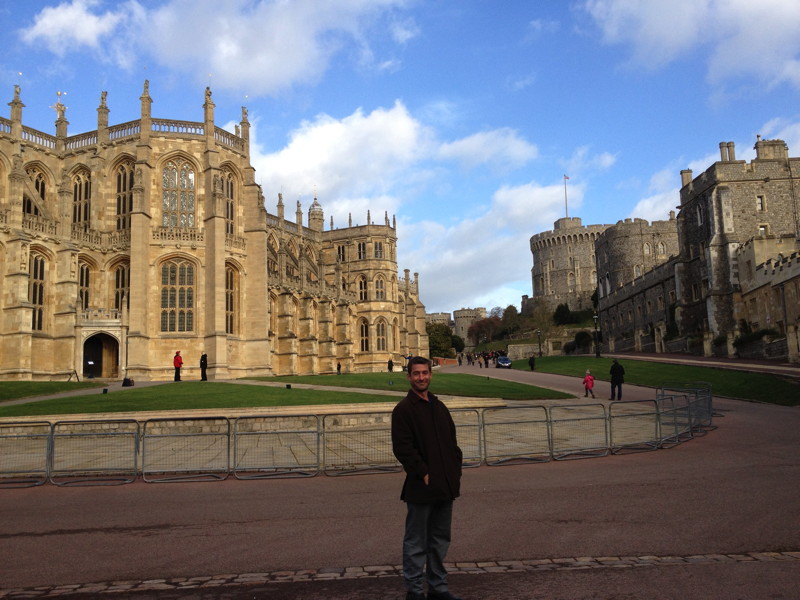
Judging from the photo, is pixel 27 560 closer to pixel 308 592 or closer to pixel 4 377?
pixel 308 592

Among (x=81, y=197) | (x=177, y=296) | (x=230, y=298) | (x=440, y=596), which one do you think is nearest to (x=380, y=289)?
(x=230, y=298)

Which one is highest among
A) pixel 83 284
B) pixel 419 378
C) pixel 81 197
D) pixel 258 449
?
pixel 81 197

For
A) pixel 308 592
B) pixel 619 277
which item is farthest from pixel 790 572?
pixel 619 277

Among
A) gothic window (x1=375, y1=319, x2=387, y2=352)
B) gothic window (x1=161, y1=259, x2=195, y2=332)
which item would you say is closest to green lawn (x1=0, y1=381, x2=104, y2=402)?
gothic window (x1=161, y1=259, x2=195, y2=332)

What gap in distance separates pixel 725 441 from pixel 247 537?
11317 millimetres

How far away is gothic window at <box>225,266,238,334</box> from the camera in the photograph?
42.2 m

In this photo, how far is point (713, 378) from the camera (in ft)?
97.7

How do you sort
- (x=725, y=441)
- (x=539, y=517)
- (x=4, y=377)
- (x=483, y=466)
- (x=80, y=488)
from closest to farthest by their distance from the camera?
(x=539, y=517), (x=80, y=488), (x=483, y=466), (x=725, y=441), (x=4, y=377)

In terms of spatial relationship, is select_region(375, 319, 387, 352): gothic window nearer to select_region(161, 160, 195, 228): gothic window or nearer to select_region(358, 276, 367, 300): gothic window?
select_region(358, 276, 367, 300): gothic window

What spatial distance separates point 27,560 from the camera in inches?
265

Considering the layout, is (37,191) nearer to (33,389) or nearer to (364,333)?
(33,389)

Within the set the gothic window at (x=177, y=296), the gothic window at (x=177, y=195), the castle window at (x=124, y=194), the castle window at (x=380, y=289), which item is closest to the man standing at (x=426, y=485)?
the gothic window at (x=177, y=296)

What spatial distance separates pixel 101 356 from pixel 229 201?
12300mm

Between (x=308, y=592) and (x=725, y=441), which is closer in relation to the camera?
(x=308, y=592)
